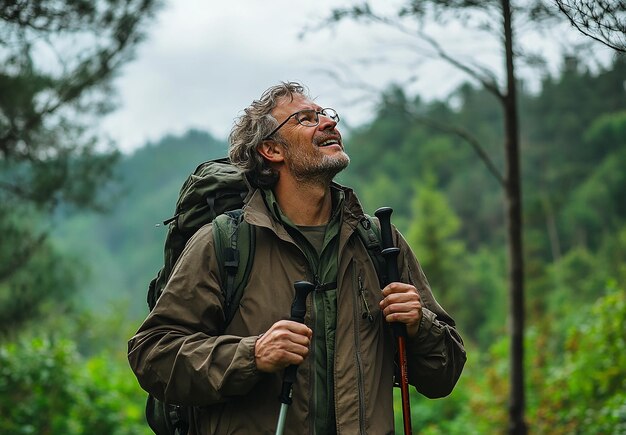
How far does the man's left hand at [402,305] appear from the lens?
9.98 feet

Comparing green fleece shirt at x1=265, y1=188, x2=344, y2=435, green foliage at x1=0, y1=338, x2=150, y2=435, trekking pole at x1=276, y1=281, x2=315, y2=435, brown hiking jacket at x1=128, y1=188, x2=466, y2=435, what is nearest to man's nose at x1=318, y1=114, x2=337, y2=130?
green fleece shirt at x1=265, y1=188, x2=344, y2=435

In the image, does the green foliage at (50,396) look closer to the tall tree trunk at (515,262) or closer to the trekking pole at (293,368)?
the tall tree trunk at (515,262)

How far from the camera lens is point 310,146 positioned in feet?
11.2

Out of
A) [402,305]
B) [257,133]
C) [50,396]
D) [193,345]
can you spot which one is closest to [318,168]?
[257,133]

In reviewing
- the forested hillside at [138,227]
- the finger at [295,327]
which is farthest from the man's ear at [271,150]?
the forested hillside at [138,227]

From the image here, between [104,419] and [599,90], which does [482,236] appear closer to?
[599,90]

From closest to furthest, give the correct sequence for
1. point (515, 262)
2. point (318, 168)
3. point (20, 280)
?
point (318, 168) → point (515, 262) → point (20, 280)

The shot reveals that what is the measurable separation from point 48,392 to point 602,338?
6.81m

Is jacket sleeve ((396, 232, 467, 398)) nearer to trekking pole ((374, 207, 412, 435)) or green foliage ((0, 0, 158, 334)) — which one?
trekking pole ((374, 207, 412, 435))

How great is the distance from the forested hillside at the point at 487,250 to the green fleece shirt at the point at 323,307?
135cm

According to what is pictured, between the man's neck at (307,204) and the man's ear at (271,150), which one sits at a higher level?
the man's ear at (271,150)

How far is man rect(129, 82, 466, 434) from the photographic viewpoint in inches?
113

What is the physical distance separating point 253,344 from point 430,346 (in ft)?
2.45

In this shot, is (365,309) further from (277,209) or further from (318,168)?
(318,168)
